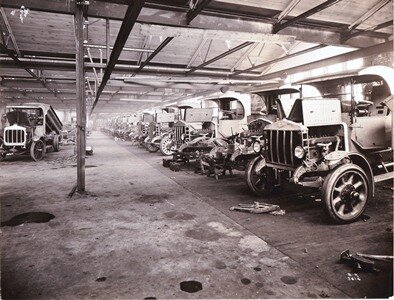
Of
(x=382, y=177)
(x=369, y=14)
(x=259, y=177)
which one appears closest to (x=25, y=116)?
(x=259, y=177)

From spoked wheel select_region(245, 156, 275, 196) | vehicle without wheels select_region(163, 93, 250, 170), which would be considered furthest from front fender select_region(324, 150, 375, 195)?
vehicle without wheels select_region(163, 93, 250, 170)

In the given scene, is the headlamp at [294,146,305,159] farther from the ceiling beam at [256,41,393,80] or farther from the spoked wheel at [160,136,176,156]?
the spoked wheel at [160,136,176,156]

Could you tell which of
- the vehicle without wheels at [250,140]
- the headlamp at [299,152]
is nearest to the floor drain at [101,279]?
the headlamp at [299,152]

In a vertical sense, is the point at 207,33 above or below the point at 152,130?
above

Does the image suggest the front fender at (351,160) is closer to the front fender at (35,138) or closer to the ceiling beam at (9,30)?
the ceiling beam at (9,30)

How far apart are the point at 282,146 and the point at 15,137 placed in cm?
1074

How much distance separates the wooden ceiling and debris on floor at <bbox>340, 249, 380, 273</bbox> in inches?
188

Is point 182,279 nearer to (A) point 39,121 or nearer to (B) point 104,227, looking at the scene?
(B) point 104,227

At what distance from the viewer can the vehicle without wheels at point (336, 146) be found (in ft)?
14.1

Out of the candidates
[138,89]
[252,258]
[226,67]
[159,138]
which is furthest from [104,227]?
[138,89]

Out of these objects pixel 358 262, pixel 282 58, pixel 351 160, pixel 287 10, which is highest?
pixel 287 10

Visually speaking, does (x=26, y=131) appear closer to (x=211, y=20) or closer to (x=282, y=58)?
(x=211, y=20)

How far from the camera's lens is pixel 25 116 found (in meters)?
12.6

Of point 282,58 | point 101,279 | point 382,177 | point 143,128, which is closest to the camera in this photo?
point 101,279
